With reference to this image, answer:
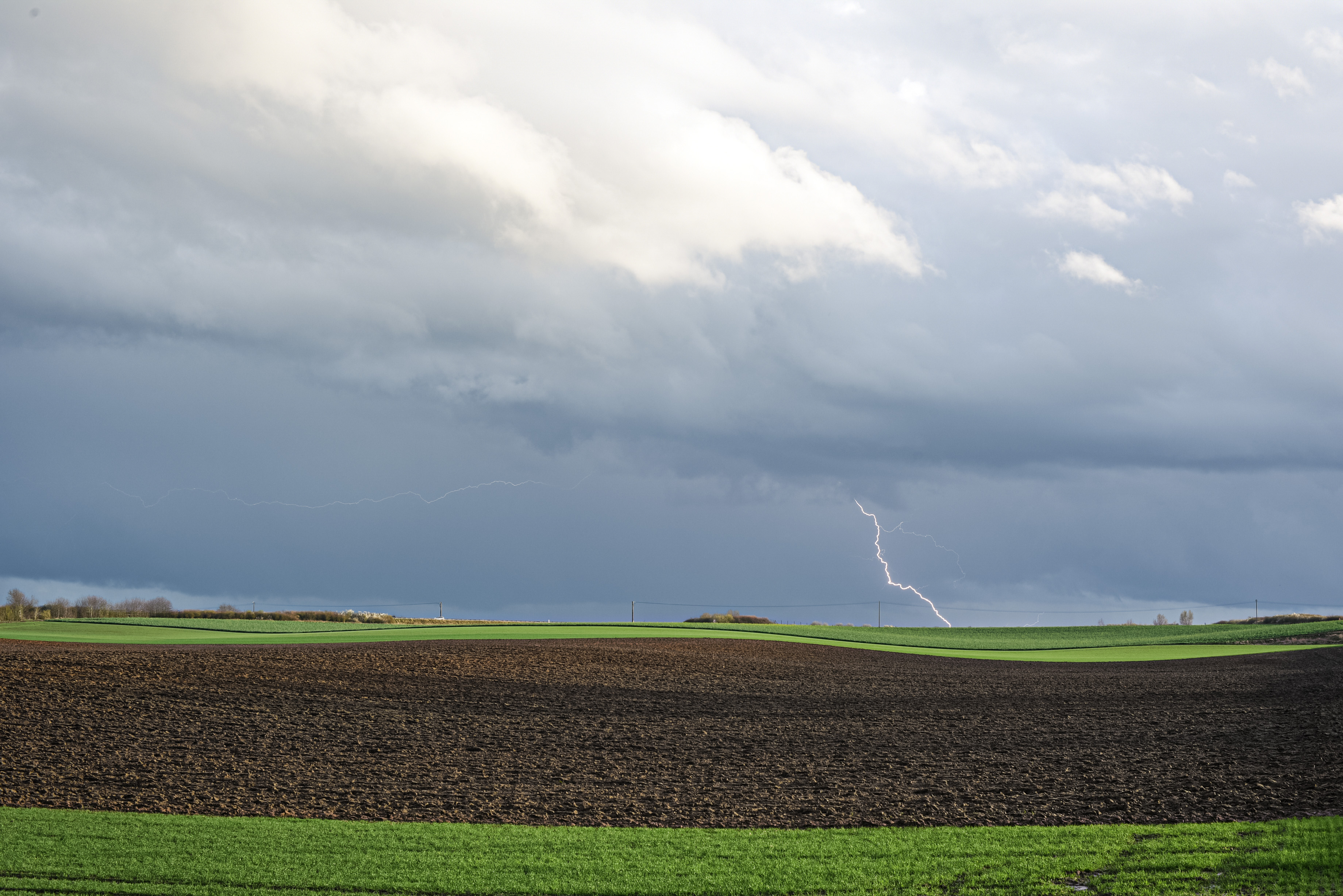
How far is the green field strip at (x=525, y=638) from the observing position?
32094 mm

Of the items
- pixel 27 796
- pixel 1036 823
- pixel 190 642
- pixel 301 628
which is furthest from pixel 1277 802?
pixel 301 628

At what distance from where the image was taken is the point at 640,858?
8508 mm

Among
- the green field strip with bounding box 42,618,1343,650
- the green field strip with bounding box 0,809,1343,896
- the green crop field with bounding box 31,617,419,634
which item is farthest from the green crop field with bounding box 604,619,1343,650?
the green field strip with bounding box 0,809,1343,896

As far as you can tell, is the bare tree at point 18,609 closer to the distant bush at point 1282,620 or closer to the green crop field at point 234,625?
the green crop field at point 234,625

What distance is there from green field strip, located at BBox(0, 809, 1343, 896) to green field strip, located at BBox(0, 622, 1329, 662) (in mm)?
21565

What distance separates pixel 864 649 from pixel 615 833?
83.9 feet

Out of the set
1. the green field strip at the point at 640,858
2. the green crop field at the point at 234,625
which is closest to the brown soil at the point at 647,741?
the green field strip at the point at 640,858

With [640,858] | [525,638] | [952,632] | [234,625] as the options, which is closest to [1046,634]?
[952,632]

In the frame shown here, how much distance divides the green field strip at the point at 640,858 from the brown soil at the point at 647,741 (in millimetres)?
732

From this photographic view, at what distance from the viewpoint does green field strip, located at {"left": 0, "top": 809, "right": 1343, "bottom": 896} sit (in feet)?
24.8

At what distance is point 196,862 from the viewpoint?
8.16 meters

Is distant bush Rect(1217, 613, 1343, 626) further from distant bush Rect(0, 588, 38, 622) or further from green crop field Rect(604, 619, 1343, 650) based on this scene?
distant bush Rect(0, 588, 38, 622)

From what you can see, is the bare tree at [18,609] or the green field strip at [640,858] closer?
the green field strip at [640,858]

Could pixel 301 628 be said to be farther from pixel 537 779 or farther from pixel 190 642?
pixel 537 779
